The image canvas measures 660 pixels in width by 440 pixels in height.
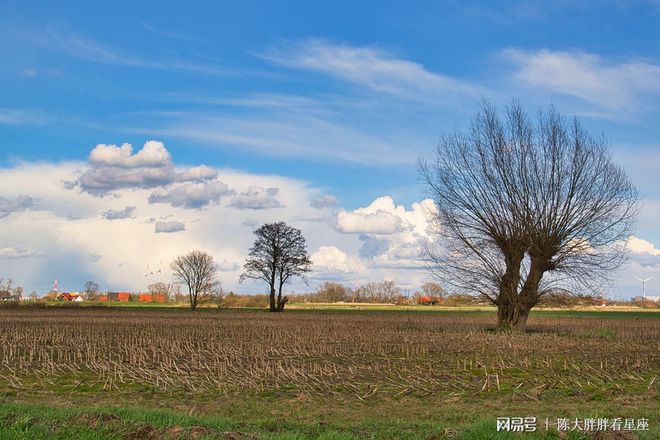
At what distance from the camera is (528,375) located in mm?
18906

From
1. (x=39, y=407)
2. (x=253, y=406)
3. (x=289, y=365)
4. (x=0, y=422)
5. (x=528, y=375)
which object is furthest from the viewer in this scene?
(x=289, y=365)

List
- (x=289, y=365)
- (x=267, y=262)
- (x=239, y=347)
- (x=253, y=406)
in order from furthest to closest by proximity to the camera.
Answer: (x=267, y=262)
(x=239, y=347)
(x=289, y=365)
(x=253, y=406)

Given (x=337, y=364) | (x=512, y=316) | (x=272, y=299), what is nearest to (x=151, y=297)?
(x=272, y=299)

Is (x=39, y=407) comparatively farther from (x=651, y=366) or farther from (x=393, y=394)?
(x=651, y=366)

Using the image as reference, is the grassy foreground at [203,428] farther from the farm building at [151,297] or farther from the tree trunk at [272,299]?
the farm building at [151,297]

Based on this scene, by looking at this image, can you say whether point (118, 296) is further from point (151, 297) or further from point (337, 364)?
point (337, 364)

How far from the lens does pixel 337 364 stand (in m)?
21.4

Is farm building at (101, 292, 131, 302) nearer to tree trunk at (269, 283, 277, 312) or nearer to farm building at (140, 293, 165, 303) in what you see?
farm building at (140, 293, 165, 303)

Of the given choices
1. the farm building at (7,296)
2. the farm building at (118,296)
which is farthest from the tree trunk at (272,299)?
the farm building at (118,296)

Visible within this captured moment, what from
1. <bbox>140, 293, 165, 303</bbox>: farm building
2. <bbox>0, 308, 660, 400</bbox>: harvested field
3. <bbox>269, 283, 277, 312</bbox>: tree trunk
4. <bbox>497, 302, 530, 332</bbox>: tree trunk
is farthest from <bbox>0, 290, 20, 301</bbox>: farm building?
<bbox>497, 302, 530, 332</bbox>: tree trunk

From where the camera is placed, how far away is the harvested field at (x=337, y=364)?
654 inches

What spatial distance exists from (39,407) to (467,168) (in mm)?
31401

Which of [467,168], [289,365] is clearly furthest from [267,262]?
[289,365]

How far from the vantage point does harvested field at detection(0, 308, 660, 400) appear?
54.5 ft
